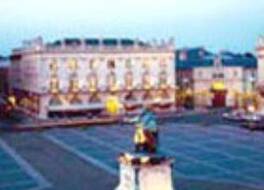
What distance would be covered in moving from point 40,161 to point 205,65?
60.6m

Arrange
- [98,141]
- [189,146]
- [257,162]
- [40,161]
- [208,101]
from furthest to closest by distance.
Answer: [208,101]
[98,141]
[189,146]
[40,161]
[257,162]

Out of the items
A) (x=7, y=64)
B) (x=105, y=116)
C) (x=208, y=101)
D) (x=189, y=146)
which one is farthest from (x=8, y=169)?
(x=7, y=64)

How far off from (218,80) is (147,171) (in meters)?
78.5

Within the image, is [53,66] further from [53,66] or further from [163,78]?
[163,78]

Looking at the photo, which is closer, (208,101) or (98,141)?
(98,141)

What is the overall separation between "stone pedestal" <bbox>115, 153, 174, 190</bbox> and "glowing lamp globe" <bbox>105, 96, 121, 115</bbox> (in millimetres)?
66378

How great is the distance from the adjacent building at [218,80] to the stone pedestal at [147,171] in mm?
75268

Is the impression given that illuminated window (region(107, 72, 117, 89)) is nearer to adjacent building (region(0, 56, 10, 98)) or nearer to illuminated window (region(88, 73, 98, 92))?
illuminated window (region(88, 73, 98, 92))

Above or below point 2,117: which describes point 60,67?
above

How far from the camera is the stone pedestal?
26953 millimetres

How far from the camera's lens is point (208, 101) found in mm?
104750

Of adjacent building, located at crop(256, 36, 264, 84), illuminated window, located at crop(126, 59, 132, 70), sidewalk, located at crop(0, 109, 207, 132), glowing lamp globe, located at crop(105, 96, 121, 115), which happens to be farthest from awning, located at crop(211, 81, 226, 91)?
glowing lamp globe, located at crop(105, 96, 121, 115)

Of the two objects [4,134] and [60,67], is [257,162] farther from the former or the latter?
[60,67]

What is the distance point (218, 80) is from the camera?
10444 centimetres
